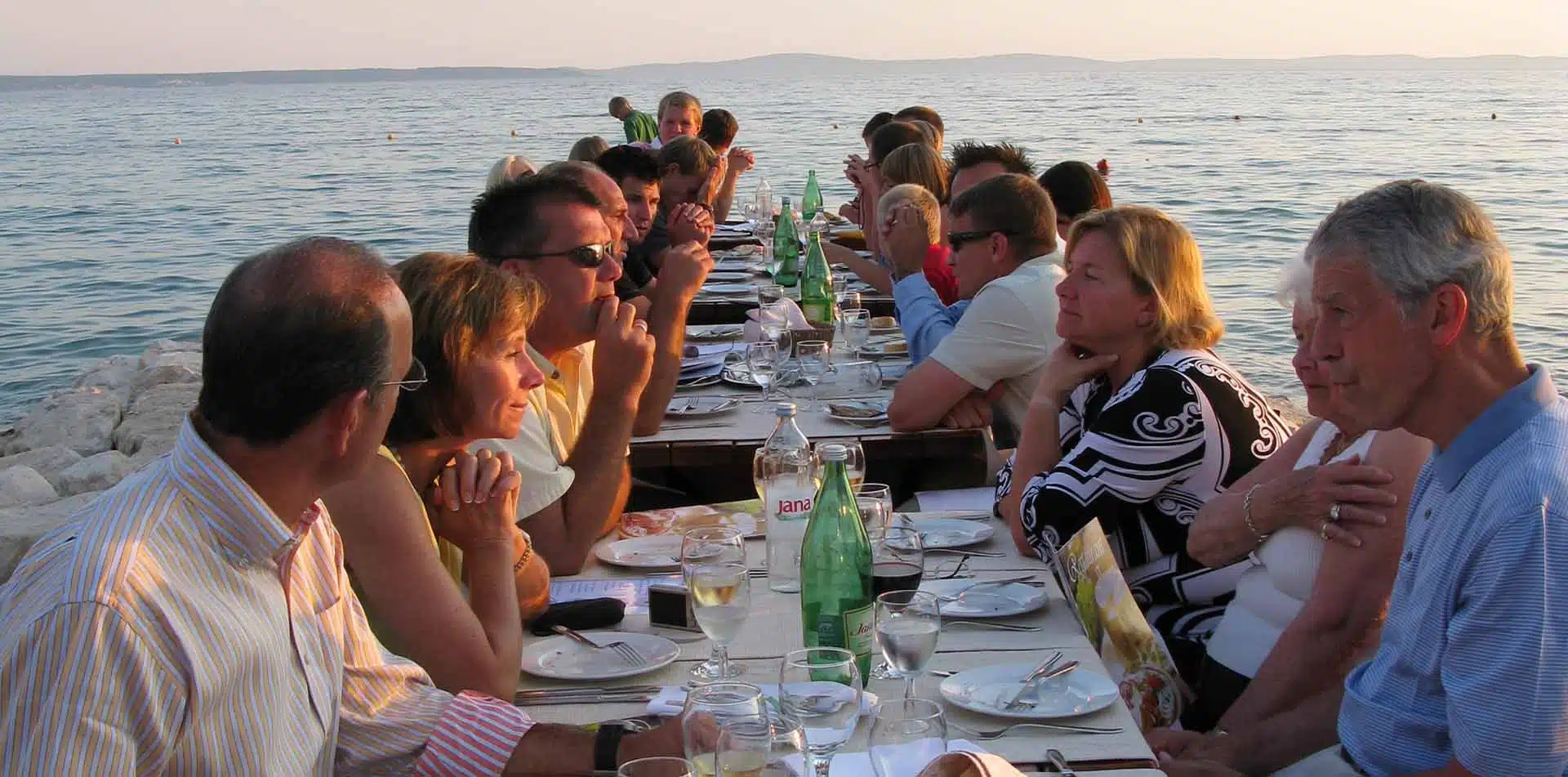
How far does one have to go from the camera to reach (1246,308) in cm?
1339

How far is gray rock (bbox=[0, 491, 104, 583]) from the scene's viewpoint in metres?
6.68

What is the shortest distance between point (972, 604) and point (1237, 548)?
0.55 m

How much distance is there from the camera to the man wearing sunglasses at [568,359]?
3.07 metres

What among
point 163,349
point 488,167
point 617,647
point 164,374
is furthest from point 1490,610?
point 488,167

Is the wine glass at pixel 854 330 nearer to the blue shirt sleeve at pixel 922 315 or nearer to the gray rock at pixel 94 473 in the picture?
the blue shirt sleeve at pixel 922 315

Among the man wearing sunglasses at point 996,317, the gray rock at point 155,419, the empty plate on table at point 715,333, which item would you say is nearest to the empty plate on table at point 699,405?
the man wearing sunglasses at point 996,317

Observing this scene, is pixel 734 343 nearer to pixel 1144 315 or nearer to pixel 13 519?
pixel 1144 315

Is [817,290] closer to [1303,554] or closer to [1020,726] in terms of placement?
[1303,554]

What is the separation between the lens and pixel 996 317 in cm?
439

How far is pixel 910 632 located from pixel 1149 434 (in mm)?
1100

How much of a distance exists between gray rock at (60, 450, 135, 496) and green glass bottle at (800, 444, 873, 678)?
287 inches

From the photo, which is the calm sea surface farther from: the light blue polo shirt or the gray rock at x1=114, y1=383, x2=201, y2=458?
the light blue polo shirt

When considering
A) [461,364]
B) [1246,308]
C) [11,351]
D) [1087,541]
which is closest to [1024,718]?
[1087,541]

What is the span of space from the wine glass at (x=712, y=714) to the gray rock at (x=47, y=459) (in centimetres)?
857
